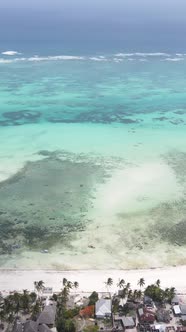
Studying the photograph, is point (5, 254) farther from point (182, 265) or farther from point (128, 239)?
point (182, 265)

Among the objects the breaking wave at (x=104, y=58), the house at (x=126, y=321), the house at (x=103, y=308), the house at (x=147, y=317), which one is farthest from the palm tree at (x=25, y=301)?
the breaking wave at (x=104, y=58)

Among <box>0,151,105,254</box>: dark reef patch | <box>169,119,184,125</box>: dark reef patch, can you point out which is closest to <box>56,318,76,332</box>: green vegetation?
<box>0,151,105,254</box>: dark reef patch

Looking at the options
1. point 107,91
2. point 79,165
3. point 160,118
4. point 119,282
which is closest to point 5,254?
point 119,282

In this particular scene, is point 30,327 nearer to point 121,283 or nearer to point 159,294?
point 121,283

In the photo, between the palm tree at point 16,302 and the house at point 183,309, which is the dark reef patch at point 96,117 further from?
the palm tree at point 16,302

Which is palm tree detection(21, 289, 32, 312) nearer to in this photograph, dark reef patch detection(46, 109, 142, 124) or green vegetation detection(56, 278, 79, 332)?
green vegetation detection(56, 278, 79, 332)
